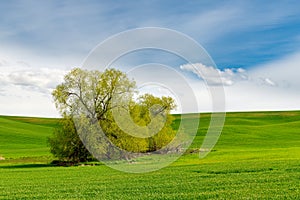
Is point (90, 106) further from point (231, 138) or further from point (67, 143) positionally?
point (231, 138)

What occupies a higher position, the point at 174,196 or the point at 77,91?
the point at 77,91

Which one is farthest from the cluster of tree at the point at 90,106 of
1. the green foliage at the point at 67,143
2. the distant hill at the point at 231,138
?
the distant hill at the point at 231,138

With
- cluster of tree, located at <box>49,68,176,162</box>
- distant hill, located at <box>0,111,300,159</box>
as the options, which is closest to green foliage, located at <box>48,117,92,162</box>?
cluster of tree, located at <box>49,68,176,162</box>

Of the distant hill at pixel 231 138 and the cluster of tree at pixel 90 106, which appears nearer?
the cluster of tree at pixel 90 106

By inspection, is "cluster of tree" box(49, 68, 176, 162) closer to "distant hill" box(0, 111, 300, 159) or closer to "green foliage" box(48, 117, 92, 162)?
"green foliage" box(48, 117, 92, 162)

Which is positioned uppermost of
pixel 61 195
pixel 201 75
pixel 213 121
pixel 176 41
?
pixel 176 41

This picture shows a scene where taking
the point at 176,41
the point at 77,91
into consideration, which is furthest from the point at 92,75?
the point at 176,41

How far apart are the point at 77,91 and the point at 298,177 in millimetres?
31019

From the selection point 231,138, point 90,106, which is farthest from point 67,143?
point 231,138

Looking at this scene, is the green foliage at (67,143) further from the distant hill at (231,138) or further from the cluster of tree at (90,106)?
the distant hill at (231,138)

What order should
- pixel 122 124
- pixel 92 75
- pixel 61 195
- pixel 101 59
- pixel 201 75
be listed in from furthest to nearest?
pixel 92 75
pixel 122 124
pixel 101 59
pixel 201 75
pixel 61 195

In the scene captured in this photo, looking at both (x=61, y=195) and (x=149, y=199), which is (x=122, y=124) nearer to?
(x=61, y=195)

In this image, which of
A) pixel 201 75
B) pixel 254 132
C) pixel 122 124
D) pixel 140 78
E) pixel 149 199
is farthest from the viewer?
pixel 254 132

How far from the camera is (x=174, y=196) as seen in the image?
19.2 meters
